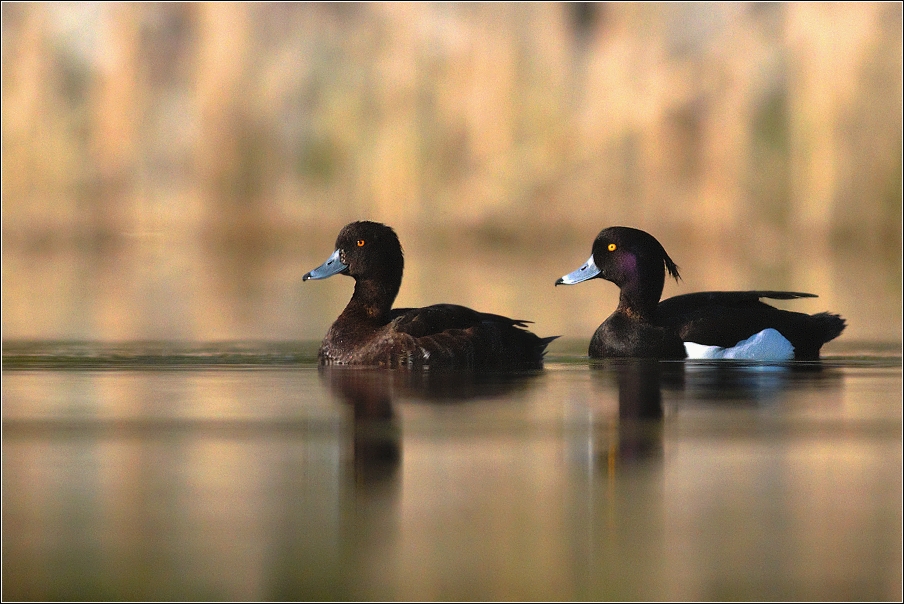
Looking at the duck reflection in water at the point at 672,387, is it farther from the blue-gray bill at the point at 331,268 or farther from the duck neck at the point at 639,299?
the blue-gray bill at the point at 331,268

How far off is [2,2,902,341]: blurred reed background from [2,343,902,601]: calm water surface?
30.7 ft

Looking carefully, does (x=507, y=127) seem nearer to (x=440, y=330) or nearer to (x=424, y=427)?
(x=440, y=330)

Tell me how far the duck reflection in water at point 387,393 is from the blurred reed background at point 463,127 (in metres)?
8.41

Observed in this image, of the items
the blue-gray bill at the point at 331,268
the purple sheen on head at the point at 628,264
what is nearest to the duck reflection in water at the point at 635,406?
the purple sheen on head at the point at 628,264

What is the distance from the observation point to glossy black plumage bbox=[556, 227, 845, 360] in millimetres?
7801

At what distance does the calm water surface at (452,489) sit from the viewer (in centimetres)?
340

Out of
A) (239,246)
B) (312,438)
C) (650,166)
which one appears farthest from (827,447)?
(239,246)

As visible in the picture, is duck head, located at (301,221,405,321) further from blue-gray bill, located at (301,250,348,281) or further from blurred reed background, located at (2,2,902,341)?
blurred reed background, located at (2,2,902,341)

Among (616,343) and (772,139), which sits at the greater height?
(772,139)

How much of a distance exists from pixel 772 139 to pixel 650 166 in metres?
2.42

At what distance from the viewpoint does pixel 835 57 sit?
57.0ft

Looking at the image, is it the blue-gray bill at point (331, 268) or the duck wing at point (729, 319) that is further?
the duck wing at point (729, 319)

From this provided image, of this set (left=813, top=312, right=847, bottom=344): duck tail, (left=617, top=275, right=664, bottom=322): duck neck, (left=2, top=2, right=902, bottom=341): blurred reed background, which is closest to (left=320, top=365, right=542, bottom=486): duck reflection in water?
(left=617, top=275, right=664, bottom=322): duck neck

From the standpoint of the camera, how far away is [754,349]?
789 centimetres
